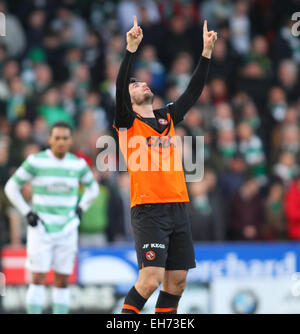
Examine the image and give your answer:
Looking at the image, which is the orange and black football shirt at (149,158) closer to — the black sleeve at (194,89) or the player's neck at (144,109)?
the player's neck at (144,109)

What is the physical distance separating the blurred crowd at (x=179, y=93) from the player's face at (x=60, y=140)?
2.22 meters

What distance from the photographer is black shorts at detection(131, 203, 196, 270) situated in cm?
626

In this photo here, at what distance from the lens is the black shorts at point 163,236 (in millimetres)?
6258

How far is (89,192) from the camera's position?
28.1ft

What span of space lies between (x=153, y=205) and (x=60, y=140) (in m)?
2.22

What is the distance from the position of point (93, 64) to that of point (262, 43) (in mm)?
3622

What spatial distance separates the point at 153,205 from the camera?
6379 mm

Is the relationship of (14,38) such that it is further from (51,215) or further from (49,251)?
(49,251)

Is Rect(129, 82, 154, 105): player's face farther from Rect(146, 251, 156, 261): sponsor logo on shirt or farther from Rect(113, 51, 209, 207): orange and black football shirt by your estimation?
Rect(146, 251, 156, 261): sponsor logo on shirt

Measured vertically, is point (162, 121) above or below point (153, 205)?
above

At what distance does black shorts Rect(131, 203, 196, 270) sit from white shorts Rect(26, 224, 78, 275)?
1962 mm

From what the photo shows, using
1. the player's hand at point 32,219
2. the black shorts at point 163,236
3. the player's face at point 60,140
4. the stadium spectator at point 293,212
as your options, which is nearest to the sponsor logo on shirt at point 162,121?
the black shorts at point 163,236

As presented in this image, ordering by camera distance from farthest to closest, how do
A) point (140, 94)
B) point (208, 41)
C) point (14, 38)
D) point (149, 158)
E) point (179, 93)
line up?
1. point (14, 38)
2. point (179, 93)
3. point (208, 41)
4. point (140, 94)
5. point (149, 158)

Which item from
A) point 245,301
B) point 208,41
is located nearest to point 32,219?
point 208,41
